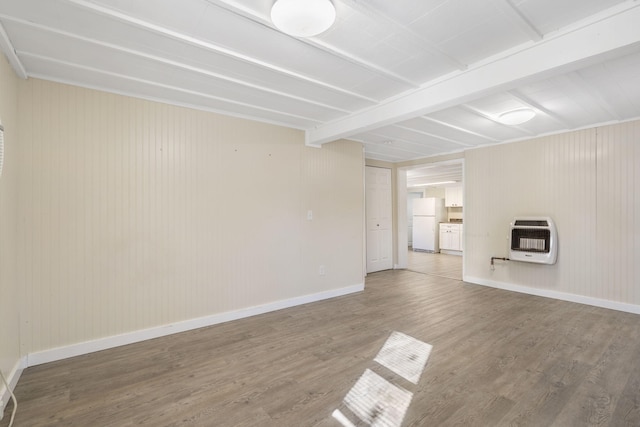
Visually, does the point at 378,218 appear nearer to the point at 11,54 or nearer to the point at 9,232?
the point at 9,232

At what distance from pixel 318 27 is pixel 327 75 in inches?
35.7

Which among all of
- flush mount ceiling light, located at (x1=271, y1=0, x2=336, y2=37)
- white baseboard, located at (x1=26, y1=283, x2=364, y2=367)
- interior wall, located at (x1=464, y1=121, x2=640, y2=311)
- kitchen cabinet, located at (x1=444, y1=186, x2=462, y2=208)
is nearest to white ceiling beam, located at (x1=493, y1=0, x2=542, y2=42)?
flush mount ceiling light, located at (x1=271, y1=0, x2=336, y2=37)

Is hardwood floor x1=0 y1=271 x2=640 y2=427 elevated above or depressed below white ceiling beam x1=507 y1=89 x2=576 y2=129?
below

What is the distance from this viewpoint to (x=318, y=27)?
1.74m

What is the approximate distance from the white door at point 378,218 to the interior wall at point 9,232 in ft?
17.4

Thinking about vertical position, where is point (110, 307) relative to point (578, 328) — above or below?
above

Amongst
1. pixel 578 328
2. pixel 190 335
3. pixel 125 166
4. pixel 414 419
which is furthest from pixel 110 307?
pixel 578 328

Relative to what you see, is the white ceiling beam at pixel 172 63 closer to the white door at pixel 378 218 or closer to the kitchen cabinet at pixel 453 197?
the white door at pixel 378 218

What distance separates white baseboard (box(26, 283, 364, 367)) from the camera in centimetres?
263

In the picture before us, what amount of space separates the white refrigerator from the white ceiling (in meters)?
6.29

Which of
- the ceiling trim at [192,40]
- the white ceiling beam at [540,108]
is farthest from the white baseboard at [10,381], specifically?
the white ceiling beam at [540,108]

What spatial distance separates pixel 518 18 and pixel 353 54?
1094 mm

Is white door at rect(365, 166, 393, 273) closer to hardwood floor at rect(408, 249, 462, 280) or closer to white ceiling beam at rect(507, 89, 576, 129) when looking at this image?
hardwood floor at rect(408, 249, 462, 280)

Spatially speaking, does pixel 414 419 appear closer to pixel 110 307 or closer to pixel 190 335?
pixel 190 335
